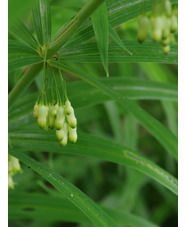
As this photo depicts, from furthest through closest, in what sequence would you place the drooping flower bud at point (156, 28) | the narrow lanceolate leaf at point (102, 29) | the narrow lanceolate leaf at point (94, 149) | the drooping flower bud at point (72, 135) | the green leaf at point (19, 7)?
the narrow lanceolate leaf at point (94, 149) < the drooping flower bud at point (72, 135) < the narrow lanceolate leaf at point (102, 29) < the drooping flower bud at point (156, 28) < the green leaf at point (19, 7)

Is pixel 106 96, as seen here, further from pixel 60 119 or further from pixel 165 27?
pixel 165 27

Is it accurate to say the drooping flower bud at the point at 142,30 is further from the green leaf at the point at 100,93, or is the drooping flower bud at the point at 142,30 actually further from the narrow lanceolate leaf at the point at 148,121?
the green leaf at the point at 100,93

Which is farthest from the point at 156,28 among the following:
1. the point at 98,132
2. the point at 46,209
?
the point at 98,132

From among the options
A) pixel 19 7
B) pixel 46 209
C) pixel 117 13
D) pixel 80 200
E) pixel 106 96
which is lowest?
pixel 46 209

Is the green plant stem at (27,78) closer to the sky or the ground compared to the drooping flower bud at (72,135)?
closer to the sky

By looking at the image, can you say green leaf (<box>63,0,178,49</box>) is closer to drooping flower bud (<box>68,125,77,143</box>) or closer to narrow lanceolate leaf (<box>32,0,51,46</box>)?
narrow lanceolate leaf (<box>32,0,51,46</box>)

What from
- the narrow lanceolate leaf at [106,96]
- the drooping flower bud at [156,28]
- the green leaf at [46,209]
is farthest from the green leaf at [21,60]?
the green leaf at [46,209]

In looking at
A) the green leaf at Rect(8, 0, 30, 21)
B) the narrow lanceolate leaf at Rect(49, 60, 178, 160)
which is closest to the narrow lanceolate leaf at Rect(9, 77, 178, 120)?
the narrow lanceolate leaf at Rect(49, 60, 178, 160)

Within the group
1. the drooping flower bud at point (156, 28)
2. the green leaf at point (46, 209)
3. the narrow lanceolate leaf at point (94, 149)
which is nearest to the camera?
the drooping flower bud at point (156, 28)
